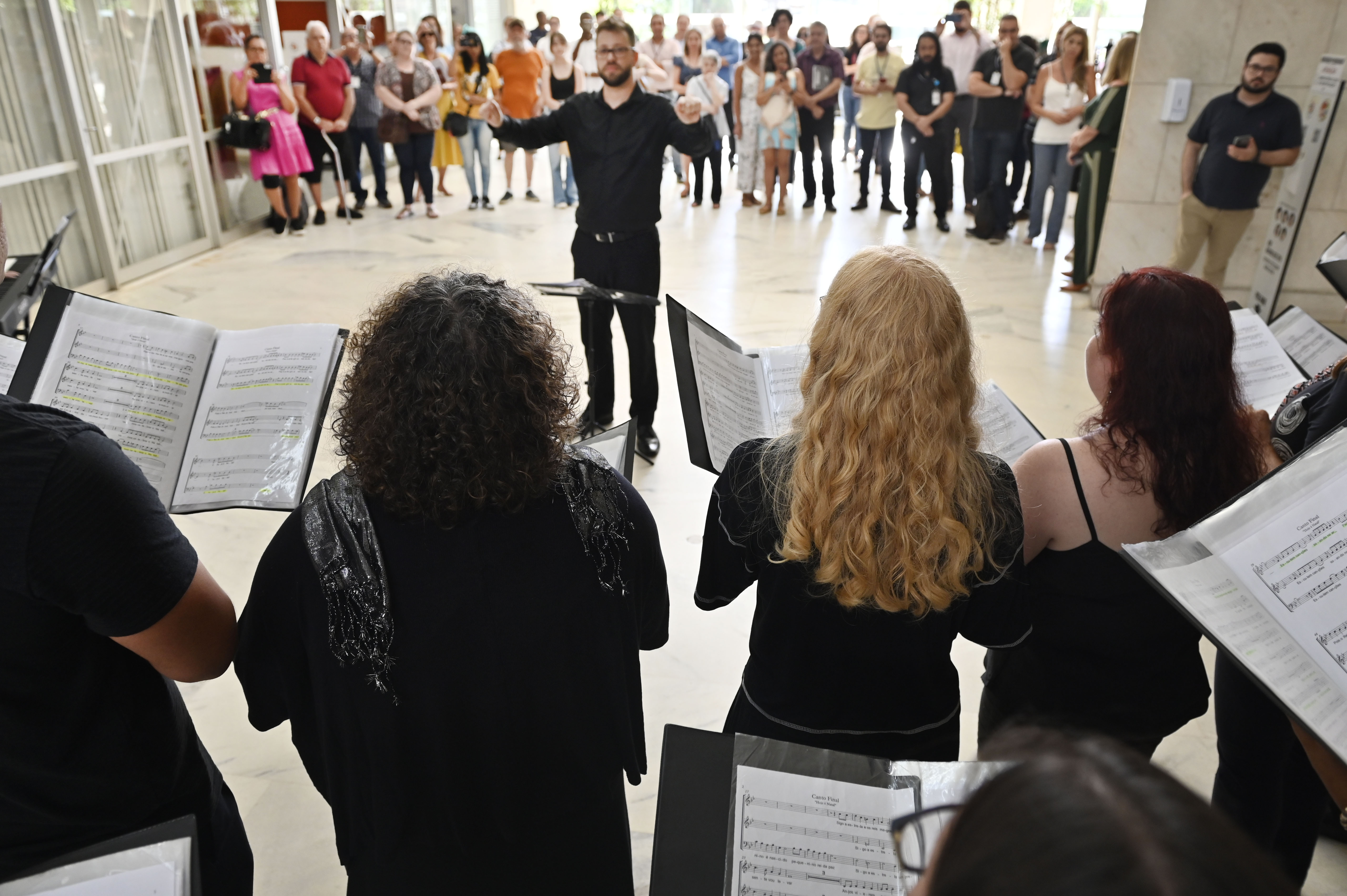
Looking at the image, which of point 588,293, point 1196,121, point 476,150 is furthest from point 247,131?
point 1196,121

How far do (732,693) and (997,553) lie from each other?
4.86 feet

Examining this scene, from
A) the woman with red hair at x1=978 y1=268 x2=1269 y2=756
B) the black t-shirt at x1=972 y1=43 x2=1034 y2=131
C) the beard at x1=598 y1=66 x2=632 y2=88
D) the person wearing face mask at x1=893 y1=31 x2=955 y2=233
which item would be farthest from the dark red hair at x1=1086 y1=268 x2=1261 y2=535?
the person wearing face mask at x1=893 y1=31 x2=955 y2=233

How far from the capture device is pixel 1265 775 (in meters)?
1.76

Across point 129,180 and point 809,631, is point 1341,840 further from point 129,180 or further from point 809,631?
point 129,180

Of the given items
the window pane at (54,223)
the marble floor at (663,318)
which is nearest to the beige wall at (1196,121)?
the marble floor at (663,318)

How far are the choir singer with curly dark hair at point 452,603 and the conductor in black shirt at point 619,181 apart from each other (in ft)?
8.21

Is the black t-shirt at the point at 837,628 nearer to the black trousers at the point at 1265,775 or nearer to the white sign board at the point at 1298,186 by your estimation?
the black trousers at the point at 1265,775

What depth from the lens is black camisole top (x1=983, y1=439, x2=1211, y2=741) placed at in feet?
5.16

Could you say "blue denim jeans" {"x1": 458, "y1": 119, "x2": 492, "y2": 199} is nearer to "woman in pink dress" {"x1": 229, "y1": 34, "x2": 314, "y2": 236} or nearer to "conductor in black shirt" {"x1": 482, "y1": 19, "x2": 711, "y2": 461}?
"woman in pink dress" {"x1": 229, "y1": 34, "x2": 314, "y2": 236}

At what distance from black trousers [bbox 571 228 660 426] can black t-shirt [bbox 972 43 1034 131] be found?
4432 millimetres

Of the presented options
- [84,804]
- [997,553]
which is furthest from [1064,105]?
[84,804]

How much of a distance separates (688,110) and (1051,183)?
15.0ft

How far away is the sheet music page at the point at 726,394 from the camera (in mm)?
1812

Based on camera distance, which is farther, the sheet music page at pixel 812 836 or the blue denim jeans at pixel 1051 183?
the blue denim jeans at pixel 1051 183
